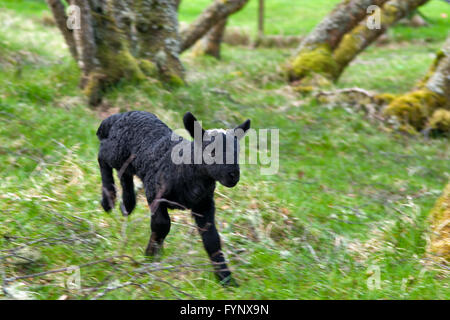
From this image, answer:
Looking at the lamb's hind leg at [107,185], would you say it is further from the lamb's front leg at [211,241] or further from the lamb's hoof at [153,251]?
the lamb's front leg at [211,241]

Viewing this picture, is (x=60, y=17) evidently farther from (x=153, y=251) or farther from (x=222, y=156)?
Result: (x=222, y=156)

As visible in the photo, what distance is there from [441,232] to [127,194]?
2999mm

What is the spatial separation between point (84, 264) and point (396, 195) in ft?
15.0

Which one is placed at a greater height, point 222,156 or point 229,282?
point 222,156

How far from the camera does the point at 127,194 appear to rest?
479 cm

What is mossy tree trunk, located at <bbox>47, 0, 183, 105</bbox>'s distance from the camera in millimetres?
7523

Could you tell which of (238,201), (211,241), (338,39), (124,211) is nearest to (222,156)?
(211,241)

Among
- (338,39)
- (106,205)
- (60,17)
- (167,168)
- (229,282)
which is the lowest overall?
(229,282)

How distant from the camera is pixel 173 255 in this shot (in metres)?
4.37

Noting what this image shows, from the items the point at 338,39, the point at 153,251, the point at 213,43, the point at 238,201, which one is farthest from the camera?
the point at 213,43

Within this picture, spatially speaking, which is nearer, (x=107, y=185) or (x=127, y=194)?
(x=127, y=194)

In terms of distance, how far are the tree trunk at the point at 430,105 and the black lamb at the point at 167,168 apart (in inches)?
245

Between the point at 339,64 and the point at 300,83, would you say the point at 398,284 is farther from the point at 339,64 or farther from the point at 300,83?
the point at 339,64

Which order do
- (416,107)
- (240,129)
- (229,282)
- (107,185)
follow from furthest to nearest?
(416,107)
(107,185)
(229,282)
(240,129)
